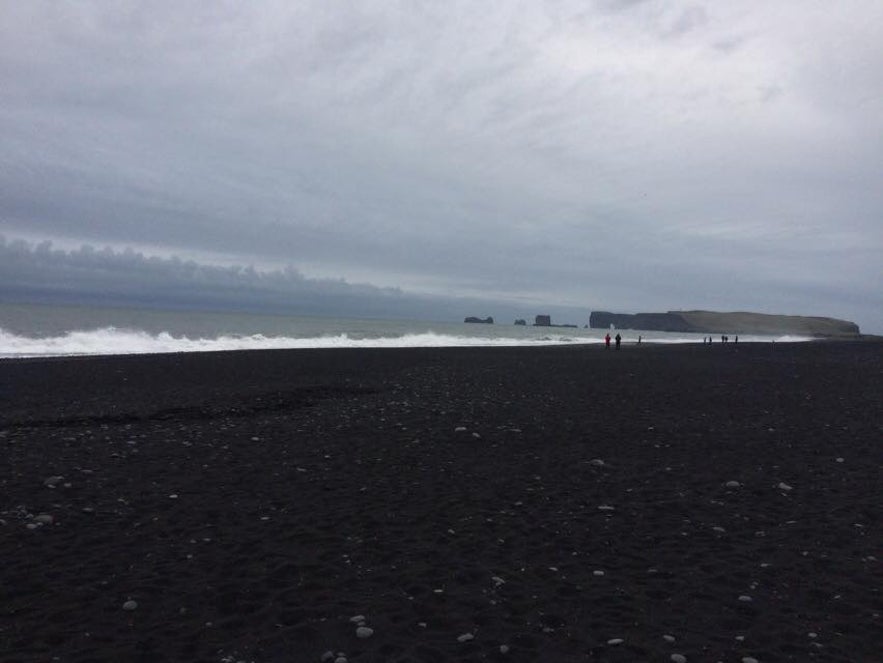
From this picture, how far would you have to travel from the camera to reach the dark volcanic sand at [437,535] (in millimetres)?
5750

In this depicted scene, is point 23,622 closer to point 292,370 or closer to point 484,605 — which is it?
point 484,605

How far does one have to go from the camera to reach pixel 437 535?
27.8 feet

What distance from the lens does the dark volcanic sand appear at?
226 inches

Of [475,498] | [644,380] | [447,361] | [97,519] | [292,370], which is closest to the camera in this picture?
A: [97,519]

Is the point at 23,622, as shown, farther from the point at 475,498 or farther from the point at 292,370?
the point at 292,370

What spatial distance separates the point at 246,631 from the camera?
5777 millimetres

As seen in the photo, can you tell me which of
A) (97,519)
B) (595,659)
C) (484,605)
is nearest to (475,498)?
(484,605)

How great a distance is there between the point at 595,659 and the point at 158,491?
8035mm

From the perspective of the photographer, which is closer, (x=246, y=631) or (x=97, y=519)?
(x=246, y=631)

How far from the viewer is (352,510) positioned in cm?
952

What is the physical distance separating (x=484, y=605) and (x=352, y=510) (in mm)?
3665

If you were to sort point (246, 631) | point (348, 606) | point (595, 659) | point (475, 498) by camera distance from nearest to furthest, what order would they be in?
point (595, 659)
point (246, 631)
point (348, 606)
point (475, 498)

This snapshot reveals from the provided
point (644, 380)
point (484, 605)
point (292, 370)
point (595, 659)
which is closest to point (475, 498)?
point (484, 605)

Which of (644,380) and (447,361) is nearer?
(644,380)
